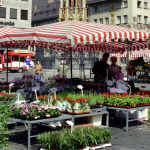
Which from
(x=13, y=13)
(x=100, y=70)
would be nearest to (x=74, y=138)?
(x=100, y=70)

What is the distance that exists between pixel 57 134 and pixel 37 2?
317 ft

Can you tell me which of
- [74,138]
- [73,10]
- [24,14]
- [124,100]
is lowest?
[74,138]

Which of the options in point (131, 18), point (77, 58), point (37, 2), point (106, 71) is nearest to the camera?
point (106, 71)

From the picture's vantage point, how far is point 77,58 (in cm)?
2922

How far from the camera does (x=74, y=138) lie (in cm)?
652

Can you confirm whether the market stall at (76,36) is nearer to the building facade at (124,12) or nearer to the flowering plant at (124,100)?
the flowering plant at (124,100)

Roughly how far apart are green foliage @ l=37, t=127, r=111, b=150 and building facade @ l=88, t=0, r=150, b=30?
57140mm

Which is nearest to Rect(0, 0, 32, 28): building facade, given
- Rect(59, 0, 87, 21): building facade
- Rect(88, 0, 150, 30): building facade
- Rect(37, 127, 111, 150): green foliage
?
Rect(59, 0, 87, 21): building facade

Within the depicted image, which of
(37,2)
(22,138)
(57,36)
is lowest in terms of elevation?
(22,138)

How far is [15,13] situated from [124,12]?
18798mm

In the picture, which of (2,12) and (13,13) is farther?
(13,13)

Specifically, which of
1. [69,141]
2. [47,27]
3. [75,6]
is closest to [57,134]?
[69,141]

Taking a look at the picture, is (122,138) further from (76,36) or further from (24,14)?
(24,14)

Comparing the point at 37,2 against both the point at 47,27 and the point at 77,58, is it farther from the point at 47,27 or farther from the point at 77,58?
the point at 47,27
